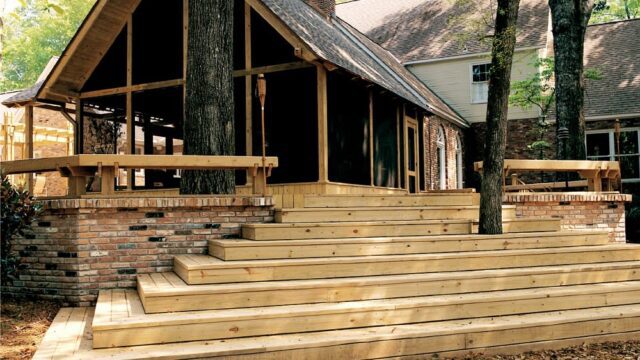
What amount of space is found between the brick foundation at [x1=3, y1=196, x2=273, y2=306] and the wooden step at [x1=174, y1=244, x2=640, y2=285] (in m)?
0.30

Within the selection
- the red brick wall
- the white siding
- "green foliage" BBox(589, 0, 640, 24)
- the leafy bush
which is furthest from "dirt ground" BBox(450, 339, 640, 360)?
"green foliage" BBox(589, 0, 640, 24)

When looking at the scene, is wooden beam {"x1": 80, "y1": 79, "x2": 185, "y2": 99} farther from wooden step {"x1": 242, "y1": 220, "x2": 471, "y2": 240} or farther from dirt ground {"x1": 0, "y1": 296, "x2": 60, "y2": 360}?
dirt ground {"x1": 0, "y1": 296, "x2": 60, "y2": 360}

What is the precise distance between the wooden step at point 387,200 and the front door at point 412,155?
4.81 metres

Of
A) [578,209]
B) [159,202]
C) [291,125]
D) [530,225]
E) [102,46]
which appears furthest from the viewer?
[102,46]

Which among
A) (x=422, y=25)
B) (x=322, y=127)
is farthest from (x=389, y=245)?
(x=422, y=25)

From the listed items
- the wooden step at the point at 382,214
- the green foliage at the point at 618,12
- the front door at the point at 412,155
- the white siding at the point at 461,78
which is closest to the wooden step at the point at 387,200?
the wooden step at the point at 382,214

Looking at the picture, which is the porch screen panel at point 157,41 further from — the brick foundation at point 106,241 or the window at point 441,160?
the window at point 441,160

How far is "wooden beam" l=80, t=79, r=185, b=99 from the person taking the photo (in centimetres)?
1191

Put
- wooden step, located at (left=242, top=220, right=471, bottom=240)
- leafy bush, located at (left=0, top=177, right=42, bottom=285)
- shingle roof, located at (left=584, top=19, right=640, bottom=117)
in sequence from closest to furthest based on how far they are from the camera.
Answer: leafy bush, located at (left=0, top=177, right=42, bottom=285) → wooden step, located at (left=242, top=220, right=471, bottom=240) → shingle roof, located at (left=584, top=19, right=640, bottom=117)

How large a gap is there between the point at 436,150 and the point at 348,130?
7.17 meters

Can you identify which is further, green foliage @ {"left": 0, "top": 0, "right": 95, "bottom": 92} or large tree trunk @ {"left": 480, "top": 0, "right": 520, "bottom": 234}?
green foliage @ {"left": 0, "top": 0, "right": 95, "bottom": 92}

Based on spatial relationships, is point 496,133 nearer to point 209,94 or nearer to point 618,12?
point 209,94

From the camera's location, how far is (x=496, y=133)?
7.25 m

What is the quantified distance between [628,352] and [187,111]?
5.43m
